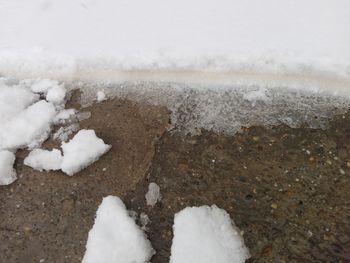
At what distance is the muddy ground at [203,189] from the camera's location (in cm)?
167

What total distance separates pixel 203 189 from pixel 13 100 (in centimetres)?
97

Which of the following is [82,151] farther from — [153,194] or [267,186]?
[267,186]

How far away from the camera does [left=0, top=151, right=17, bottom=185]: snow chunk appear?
1.91 meters

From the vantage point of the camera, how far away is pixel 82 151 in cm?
189

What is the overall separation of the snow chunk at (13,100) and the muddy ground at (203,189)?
20 cm

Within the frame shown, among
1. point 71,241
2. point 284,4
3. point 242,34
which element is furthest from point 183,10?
point 71,241

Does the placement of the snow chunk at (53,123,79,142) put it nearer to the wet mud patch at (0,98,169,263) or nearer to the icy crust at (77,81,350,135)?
the wet mud patch at (0,98,169,263)

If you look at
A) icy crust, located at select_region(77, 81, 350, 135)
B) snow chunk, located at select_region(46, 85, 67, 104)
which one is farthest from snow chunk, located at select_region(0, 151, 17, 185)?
icy crust, located at select_region(77, 81, 350, 135)

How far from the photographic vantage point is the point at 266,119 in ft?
6.14

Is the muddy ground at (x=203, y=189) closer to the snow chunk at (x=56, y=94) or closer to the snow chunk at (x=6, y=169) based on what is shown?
the snow chunk at (x=6, y=169)

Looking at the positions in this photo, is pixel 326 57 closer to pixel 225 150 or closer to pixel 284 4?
pixel 284 4

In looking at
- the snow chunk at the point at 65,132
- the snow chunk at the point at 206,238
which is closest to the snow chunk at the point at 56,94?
the snow chunk at the point at 65,132

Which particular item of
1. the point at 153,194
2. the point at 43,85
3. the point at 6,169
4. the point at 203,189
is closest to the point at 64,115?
the point at 43,85

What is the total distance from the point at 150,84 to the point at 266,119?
55 cm
